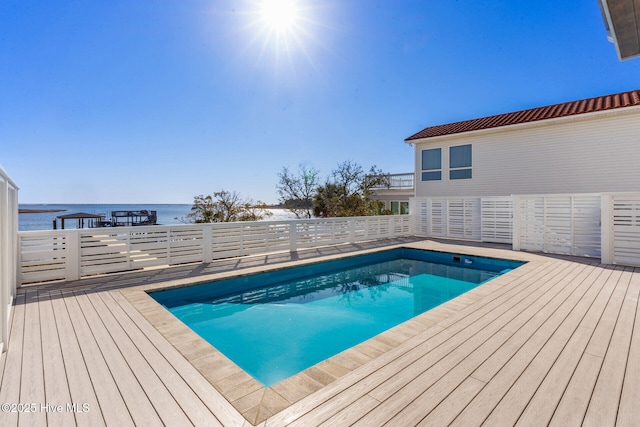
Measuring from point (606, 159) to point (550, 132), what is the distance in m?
1.61

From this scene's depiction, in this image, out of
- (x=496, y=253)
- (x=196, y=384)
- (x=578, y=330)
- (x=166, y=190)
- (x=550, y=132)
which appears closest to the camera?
(x=196, y=384)

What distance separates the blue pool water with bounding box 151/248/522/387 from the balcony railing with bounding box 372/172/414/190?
8763 mm

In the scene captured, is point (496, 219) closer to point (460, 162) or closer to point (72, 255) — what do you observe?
point (460, 162)

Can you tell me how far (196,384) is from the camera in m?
2.20

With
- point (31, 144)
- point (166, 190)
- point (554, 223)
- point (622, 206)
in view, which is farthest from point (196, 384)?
point (166, 190)

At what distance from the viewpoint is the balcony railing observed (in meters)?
16.1

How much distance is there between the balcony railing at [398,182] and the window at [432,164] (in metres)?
4.03

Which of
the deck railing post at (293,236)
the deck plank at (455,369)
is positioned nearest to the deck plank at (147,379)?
the deck plank at (455,369)

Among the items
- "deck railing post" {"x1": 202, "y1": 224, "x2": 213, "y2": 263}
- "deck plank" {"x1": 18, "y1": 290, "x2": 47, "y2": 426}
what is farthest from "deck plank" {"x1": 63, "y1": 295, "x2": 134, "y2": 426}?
"deck railing post" {"x1": 202, "y1": 224, "x2": 213, "y2": 263}

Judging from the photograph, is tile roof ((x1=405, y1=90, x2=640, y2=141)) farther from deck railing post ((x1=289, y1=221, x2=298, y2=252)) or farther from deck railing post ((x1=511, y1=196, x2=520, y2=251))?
deck railing post ((x1=289, y1=221, x2=298, y2=252))

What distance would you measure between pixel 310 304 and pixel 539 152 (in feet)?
29.8

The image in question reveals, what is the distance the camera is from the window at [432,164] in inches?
460

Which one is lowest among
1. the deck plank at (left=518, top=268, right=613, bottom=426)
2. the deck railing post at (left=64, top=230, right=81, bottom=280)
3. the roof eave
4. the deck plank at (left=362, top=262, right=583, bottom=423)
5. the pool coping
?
the pool coping

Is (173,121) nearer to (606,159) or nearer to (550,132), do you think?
(550,132)
